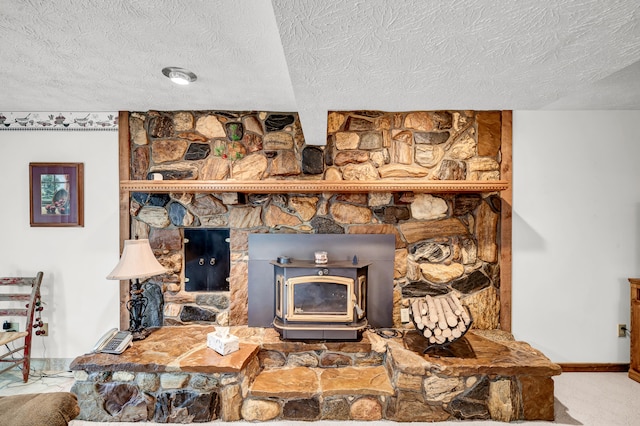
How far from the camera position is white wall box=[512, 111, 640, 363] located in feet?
8.96

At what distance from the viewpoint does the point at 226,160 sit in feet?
9.19

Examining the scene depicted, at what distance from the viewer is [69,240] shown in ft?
9.23

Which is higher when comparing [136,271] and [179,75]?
[179,75]

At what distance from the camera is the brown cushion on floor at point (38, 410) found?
1.34 metres

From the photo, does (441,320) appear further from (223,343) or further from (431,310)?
(223,343)

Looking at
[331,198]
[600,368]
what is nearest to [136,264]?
[331,198]

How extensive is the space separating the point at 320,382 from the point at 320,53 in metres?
2.12

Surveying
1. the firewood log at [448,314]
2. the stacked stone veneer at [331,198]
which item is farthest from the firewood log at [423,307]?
the stacked stone veneer at [331,198]

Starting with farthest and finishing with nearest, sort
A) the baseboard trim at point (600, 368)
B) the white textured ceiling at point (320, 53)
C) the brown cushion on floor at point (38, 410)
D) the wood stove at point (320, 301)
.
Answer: the baseboard trim at point (600, 368) → the wood stove at point (320, 301) → the brown cushion on floor at point (38, 410) → the white textured ceiling at point (320, 53)

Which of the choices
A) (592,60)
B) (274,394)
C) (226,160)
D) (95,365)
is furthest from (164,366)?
(592,60)

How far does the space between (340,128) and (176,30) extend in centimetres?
151

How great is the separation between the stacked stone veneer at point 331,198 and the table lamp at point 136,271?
0.18 m

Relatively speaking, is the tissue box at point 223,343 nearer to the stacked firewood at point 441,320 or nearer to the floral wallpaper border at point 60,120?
the stacked firewood at point 441,320

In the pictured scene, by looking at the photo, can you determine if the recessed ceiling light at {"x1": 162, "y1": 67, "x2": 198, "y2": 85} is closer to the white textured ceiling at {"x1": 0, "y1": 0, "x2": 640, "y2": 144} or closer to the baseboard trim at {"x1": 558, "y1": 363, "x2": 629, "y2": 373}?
the white textured ceiling at {"x1": 0, "y1": 0, "x2": 640, "y2": 144}
